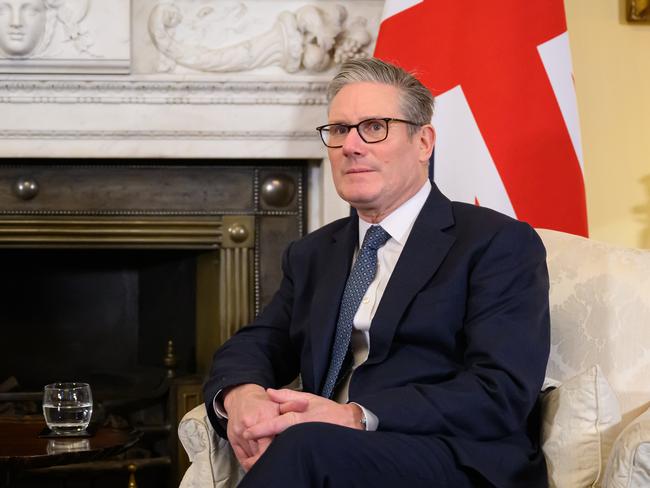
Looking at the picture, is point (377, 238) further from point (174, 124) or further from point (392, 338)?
point (174, 124)

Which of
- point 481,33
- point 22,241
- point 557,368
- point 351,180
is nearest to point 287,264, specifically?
point 351,180

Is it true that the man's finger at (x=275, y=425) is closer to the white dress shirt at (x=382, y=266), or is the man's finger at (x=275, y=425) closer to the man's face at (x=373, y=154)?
the white dress shirt at (x=382, y=266)

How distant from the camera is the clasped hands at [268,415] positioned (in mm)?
1584

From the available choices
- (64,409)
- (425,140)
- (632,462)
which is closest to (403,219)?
(425,140)

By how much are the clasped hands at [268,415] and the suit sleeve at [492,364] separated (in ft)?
0.16

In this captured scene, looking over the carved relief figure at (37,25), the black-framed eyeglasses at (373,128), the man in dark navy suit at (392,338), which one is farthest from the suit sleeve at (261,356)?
the carved relief figure at (37,25)

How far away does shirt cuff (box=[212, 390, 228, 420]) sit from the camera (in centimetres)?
181

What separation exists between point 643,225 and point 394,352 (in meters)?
1.49

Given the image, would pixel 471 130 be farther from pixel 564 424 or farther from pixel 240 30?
pixel 564 424

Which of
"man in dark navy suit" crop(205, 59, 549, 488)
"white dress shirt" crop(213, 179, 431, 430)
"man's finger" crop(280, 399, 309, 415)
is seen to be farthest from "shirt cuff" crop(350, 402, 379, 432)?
"white dress shirt" crop(213, 179, 431, 430)

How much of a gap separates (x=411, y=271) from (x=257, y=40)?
126 centimetres

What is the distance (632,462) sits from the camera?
4.71ft

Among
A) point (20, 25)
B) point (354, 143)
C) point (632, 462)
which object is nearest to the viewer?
point (632, 462)

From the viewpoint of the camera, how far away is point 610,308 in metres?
1.87
